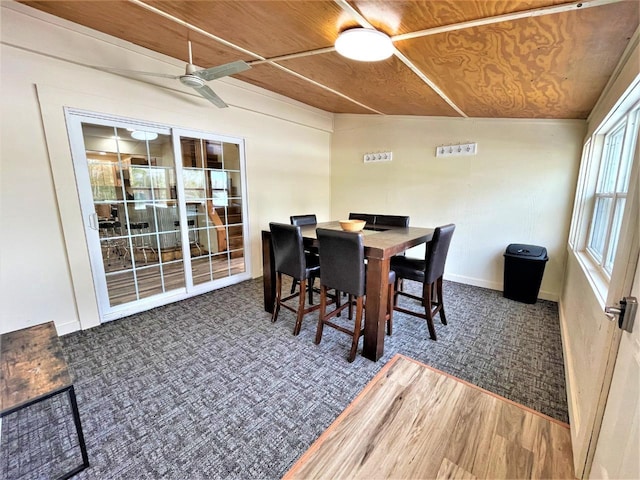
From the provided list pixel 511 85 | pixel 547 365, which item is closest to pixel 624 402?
pixel 547 365

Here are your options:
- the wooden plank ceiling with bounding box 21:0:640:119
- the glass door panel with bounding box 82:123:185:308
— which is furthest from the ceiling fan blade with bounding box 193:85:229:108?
the glass door panel with bounding box 82:123:185:308

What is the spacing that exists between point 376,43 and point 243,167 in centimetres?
256

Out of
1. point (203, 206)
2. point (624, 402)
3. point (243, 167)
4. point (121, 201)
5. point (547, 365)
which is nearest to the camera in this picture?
point (624, 402)

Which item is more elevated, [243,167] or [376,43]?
[376,43]

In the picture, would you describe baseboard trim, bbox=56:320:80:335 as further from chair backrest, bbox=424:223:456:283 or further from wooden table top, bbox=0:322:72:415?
chair backrest, bbox=424:223:456:283

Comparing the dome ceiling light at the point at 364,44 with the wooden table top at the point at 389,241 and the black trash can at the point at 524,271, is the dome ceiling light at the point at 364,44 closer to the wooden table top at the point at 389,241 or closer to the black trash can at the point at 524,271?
the wooden table top at the point at 389,241

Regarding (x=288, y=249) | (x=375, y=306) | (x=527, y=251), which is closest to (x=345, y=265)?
(x=375, y=306)

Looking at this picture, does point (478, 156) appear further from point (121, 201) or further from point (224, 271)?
point (121, 201)

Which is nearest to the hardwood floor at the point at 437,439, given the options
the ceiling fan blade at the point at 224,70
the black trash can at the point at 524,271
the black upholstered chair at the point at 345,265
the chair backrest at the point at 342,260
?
the black upholstered chair at the point at 345,265

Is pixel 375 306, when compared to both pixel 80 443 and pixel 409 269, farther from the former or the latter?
pixel 80 443

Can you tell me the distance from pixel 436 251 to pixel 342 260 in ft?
2.66

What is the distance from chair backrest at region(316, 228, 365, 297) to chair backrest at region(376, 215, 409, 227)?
145 cm

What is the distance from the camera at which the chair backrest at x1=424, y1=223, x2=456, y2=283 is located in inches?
89.6

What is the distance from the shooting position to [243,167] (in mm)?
3900
